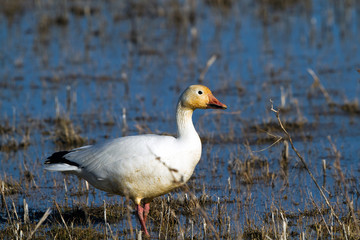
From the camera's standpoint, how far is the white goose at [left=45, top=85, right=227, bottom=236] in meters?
5.31

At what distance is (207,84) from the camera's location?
11.0 m

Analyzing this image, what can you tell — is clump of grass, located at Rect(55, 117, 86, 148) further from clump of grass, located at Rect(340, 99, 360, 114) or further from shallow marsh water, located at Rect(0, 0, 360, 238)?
clump of grass, located at Rect(340, 99, 360, 114)

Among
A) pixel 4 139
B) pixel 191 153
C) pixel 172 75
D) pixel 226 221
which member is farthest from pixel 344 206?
pixel 172 75

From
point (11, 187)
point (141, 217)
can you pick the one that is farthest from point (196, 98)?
point (11, 187)

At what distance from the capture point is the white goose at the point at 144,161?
5.31 m

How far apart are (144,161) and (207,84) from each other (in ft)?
19.0

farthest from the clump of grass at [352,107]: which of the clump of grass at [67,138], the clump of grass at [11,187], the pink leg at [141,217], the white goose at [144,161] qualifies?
the clump of grass at [11,187]

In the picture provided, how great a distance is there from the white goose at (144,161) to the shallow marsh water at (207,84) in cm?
43

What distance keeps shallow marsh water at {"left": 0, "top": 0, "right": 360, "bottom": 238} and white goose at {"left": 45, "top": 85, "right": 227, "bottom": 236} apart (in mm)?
433

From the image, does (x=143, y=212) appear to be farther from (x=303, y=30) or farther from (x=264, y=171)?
(x=303, y=30)

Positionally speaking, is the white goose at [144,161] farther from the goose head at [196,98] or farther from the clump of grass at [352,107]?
the clump of grass at [352,107]

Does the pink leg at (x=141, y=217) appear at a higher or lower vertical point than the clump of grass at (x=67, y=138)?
lower

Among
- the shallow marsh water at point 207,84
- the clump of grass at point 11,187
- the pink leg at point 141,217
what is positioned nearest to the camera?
the pink leg at point 141,217

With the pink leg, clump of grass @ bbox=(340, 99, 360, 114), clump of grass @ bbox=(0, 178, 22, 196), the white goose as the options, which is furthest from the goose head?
clump of grass @ bbox=(340, 99, 360, 114)
